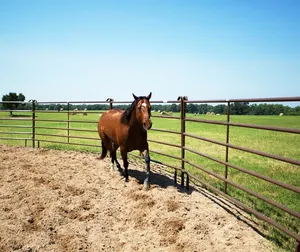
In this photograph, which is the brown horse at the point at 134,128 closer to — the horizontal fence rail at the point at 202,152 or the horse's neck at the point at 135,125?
the horse's neck at the point at 135,125

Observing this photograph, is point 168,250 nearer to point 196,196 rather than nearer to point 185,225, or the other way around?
point 185,225

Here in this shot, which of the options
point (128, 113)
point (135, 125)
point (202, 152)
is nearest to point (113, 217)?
point (135, 125)

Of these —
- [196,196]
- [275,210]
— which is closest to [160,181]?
[196,196]

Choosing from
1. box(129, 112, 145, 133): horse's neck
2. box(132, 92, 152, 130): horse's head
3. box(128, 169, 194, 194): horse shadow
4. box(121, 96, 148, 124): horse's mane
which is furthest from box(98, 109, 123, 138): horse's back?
box(128, 169, 194, 194): horse shadow

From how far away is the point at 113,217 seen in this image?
404cm

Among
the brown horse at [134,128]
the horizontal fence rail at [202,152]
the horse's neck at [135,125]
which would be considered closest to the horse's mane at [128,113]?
the brown horse at [134,128]

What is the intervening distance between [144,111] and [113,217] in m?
1.90

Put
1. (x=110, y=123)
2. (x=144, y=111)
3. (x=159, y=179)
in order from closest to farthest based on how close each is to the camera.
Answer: (x=144, y=111), (x=159, y=179), (x=110, y=123)

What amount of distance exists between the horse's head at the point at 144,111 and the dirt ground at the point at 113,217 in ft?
4.02

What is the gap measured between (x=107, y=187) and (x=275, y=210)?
119 inches

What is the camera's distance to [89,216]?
13.2 ft

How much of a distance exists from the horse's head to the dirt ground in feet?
4.02

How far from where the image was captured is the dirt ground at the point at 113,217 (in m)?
3.29

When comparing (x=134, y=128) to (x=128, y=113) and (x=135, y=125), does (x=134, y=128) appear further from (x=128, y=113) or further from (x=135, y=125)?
(x=128, y=113)
